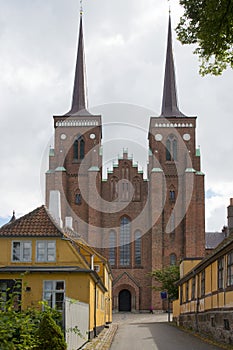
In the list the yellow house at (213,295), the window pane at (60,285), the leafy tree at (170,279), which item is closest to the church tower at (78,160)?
the leafy tree at (170,279)

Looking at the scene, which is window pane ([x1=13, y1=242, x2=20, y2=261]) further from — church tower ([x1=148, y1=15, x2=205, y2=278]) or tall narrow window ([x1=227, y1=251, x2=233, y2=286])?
church tower ([x1=148, y1=15, x2=205, y2=278])

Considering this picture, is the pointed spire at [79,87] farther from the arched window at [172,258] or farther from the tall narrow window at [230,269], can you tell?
the tall narrow window at [230,269]

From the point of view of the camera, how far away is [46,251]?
2534cm

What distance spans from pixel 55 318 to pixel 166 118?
5820cm

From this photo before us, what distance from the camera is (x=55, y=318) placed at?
14523 millimetres

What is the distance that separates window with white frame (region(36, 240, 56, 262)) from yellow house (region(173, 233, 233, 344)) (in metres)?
6.52

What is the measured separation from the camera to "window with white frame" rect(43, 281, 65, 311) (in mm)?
23266

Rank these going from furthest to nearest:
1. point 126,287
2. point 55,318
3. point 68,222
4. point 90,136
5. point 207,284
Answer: point 90,136 → point 126,287 → point 68,222 → point 207,284 → point 55,318

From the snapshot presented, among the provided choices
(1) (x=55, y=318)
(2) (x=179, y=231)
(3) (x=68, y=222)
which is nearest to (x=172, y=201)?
(2) (x=179, y=231)

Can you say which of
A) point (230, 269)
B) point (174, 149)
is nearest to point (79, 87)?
point (174, 149)

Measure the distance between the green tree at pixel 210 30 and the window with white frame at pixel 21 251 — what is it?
1517 cm

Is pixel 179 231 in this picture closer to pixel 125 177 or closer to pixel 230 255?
pixel 125 177

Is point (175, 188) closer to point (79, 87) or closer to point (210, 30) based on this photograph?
point (79, 87)

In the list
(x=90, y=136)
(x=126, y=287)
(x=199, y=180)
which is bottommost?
(x=126, y=287)
